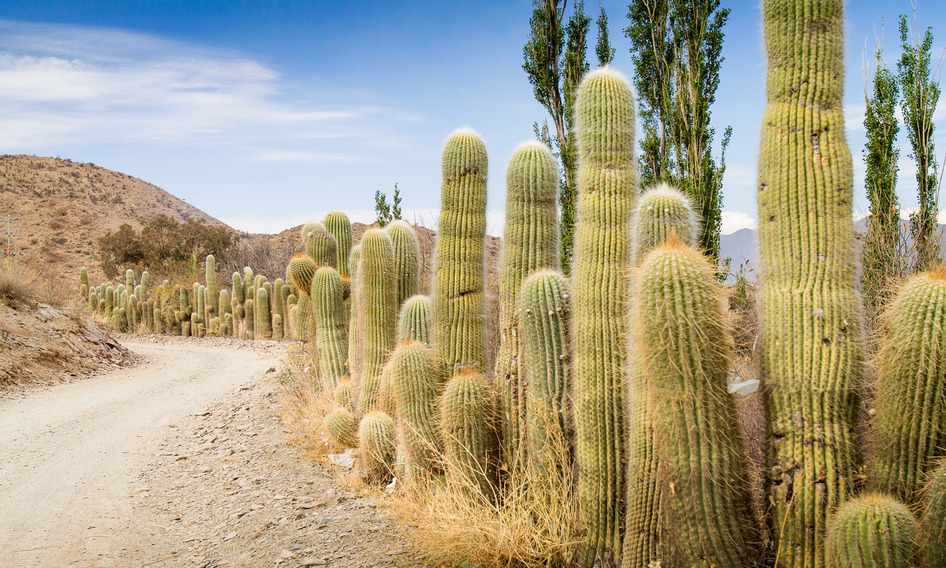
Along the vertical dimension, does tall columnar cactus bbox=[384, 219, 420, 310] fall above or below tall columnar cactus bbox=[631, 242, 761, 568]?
above

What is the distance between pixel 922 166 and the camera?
36.2ft

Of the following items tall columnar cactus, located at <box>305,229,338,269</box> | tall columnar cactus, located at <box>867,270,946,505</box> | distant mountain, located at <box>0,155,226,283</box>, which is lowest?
tall columnar cactus, located at <box>867,270,946,505</box>

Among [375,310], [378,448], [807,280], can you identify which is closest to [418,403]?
[378,448]

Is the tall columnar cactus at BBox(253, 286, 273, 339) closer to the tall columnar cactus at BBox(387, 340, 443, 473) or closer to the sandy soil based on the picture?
the sandy soil

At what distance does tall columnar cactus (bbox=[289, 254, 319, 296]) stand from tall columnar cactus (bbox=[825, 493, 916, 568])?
7348 mm

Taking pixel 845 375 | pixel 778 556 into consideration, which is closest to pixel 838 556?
pixel 778 556

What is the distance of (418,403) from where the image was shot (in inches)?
205

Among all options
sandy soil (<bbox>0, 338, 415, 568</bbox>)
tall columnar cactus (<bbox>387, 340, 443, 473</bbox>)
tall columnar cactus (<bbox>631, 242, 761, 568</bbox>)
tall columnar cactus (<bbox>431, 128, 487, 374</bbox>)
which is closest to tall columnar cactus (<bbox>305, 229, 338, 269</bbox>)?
sandy soil (<bbox>0, 338, 415, 568</bbox>)

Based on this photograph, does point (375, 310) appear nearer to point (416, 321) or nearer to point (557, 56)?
point (416, 321)

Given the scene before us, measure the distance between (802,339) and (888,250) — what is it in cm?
624

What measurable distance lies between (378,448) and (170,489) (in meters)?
2.34

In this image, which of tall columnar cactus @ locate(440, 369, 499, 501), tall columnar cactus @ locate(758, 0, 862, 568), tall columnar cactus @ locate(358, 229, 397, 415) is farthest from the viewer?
tall columnar cactus @ locate(358, 229, 397, 415)

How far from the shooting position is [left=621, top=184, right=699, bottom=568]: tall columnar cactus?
350 cm

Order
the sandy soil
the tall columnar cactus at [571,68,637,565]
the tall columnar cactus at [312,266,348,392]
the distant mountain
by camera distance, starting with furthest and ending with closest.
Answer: the distant mountain
the tall columnar cactus at [312,266,348,392]
the sandy soil
the tall columnar cactus at [571,68,637,565]
